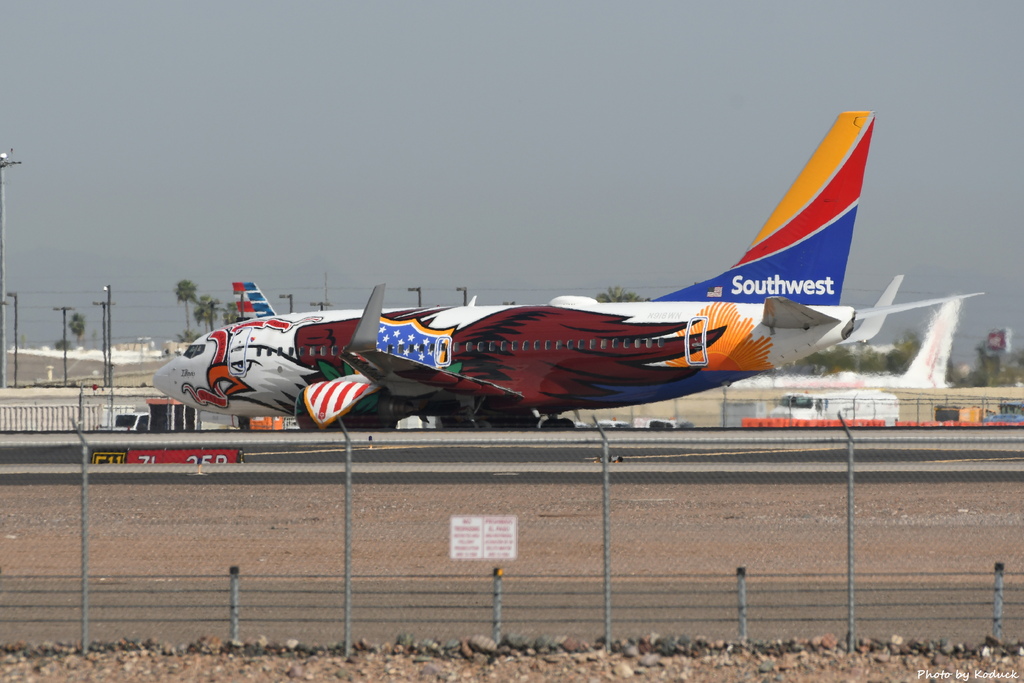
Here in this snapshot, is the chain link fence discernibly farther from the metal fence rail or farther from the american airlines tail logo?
the american airlines tail logo

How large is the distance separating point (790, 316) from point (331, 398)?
1182 cm

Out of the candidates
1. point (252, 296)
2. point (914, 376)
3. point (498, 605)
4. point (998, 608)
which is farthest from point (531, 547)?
point (252, 296)

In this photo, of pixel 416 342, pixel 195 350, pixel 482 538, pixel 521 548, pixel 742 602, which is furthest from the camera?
pixel 195 350

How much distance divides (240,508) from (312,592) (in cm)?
631

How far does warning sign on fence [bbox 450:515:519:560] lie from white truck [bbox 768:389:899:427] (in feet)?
116

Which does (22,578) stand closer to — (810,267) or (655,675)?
(655,675)

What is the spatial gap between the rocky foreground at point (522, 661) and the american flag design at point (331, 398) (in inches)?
797

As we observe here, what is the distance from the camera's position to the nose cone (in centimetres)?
3525

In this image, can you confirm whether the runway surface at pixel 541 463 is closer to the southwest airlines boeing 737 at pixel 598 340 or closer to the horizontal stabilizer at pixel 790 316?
the southwest airlines boeing 737 at pixel 598 340

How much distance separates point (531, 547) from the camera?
1416 cm

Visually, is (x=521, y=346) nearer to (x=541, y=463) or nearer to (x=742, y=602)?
(x=541, y=463)

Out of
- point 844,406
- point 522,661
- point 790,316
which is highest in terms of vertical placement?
point 790,316

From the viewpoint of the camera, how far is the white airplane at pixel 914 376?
41500 mm

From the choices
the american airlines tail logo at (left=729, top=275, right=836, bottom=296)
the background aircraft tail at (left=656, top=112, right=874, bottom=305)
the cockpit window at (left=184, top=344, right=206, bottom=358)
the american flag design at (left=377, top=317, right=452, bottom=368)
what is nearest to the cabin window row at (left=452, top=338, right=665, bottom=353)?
the american flag design at (left=377, top=317, right=452, bottom=368)
